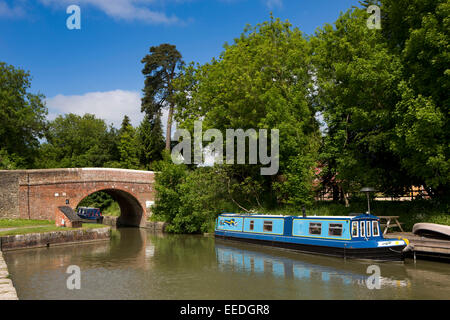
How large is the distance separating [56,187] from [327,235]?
60.0 feet

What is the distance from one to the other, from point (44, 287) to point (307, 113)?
16.6m

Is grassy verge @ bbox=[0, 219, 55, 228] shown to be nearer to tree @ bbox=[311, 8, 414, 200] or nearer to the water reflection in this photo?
the water reflection

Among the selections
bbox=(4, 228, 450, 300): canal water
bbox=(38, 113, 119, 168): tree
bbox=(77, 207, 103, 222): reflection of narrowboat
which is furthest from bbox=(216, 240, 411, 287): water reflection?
bbox=(38, 113, 119, 168): tree

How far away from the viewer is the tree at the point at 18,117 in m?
33.7

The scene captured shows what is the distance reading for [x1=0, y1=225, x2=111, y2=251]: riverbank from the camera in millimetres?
17631

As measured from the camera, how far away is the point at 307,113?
2255cm

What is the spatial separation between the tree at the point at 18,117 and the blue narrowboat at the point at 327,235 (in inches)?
946

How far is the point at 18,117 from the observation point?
113ft

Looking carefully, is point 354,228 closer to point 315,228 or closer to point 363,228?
point 363,228

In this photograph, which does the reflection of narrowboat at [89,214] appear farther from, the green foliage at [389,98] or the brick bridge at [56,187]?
the green foliage at [389,98]

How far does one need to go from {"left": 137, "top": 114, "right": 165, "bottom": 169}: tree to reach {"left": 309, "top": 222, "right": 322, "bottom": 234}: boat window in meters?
28.0
